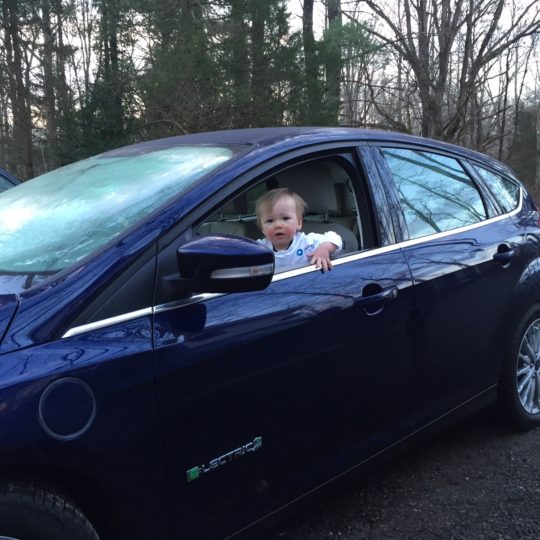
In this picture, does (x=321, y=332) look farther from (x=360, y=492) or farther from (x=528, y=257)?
(x=528, y=257)

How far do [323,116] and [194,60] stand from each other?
3.50 metres

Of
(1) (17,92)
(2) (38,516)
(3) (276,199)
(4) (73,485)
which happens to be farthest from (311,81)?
(2) (38,516)

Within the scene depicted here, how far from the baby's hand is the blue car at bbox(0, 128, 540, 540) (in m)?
0.03

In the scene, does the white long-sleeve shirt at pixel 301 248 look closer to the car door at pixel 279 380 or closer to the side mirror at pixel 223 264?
the car door at pixel 279 380

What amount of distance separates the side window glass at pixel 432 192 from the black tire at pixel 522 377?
669 mm

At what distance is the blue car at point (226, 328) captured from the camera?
163 centimetres

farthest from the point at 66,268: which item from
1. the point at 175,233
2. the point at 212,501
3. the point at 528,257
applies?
the point at 528,257

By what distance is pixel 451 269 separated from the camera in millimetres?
2885

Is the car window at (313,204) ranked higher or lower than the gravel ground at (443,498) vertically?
higher

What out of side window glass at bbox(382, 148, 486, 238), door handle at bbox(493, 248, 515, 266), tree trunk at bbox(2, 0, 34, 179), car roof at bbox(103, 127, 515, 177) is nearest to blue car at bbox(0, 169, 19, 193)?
car roof at bbox(103, 127, 515, 177)

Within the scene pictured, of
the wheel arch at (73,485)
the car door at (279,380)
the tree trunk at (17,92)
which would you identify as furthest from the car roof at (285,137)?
the tree trunk at (17,92)

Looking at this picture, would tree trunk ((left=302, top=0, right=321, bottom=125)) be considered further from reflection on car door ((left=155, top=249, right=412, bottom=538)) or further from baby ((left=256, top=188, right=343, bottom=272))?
reflection on car door ((left=155, top=249, right=412, bottom=538))

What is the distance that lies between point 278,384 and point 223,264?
1.64 ft

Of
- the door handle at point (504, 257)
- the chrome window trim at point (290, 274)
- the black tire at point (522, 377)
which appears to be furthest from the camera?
the black tire at point (522, 377)
